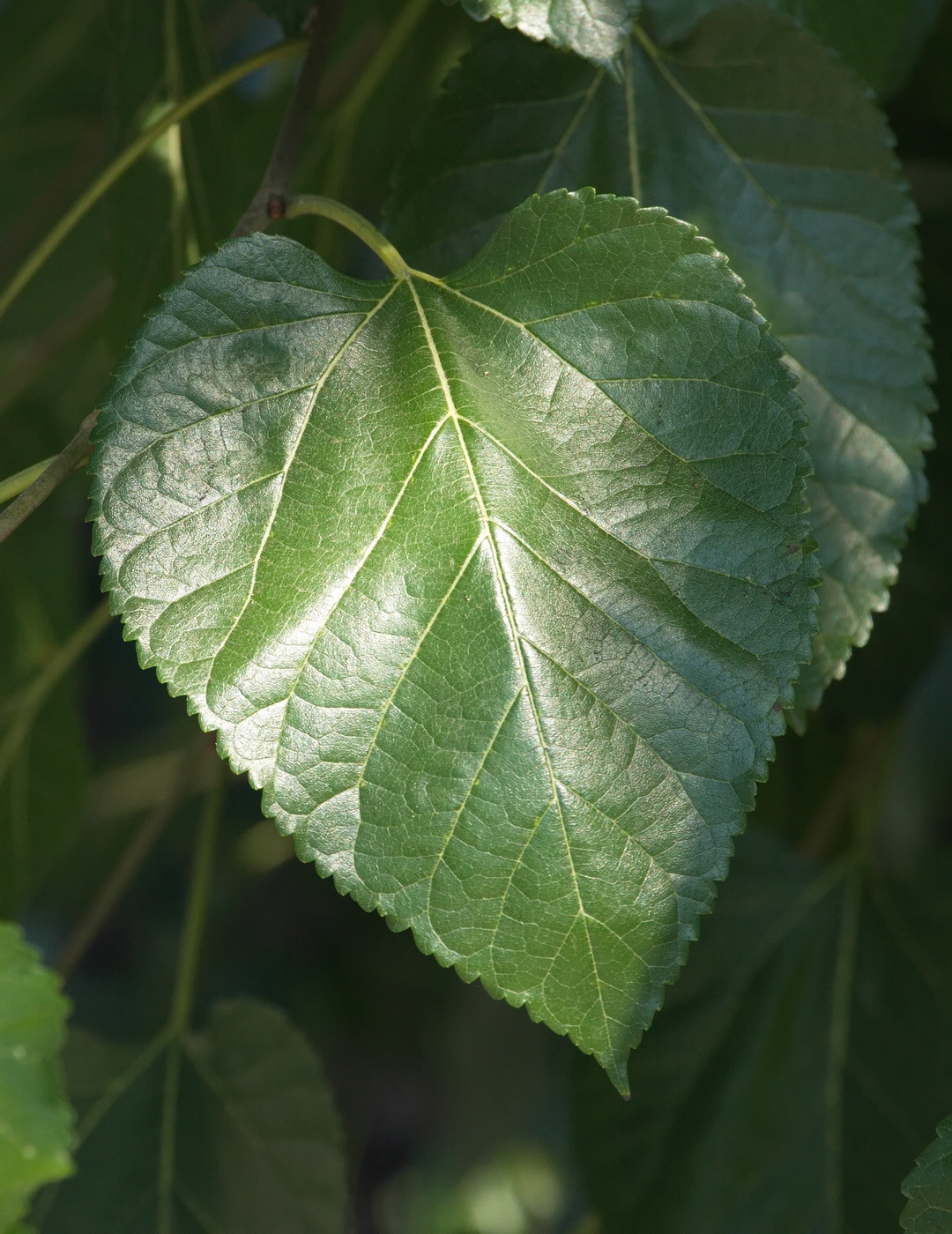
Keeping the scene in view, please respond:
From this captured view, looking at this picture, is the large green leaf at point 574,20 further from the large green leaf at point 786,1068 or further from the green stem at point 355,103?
the large green leaf at point 786,1068

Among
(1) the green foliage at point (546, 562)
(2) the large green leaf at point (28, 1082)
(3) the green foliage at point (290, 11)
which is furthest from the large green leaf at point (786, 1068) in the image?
(3) the green foliage at point (290, 11)

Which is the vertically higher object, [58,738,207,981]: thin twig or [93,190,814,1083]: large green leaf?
[93,190,814,1083]: large green leaf

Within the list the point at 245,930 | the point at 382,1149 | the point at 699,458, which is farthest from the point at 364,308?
the point at 382,1149

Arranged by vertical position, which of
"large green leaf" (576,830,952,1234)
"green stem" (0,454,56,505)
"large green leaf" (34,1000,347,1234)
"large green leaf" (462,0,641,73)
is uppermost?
"large green leaf" (462,0,641,73)

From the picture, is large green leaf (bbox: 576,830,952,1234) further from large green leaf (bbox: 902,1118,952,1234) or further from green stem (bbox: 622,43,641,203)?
green stem (bbox: 622,43,641,203)

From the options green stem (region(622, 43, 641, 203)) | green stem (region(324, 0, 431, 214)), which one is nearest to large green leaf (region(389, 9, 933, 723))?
green stem (region(622, 43, 641, 203))

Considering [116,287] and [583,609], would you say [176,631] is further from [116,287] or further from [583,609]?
[116,287]
